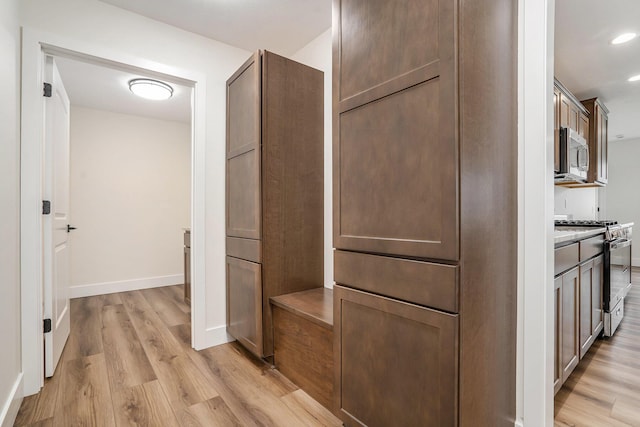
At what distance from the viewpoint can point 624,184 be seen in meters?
5.94

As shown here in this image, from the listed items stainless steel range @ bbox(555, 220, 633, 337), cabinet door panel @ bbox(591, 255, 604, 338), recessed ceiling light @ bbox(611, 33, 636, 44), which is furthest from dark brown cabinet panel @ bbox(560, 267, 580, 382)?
recessed ceiling light @ bbox(611, 33, 636, 44)

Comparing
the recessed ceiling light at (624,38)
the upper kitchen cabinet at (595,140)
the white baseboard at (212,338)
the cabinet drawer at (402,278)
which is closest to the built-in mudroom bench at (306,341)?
the cabinet drawer at (402,278)

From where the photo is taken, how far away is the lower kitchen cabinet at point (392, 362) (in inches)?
43.2

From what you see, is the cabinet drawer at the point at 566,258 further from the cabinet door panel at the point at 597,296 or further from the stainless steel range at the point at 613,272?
the stainless steel range at the point at 613,272

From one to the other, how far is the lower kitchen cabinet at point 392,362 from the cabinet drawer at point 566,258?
804mm

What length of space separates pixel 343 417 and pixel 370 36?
1719 mm

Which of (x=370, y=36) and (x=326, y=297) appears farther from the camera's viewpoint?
(x=326, y=297)

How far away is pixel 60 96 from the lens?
240 centimetres

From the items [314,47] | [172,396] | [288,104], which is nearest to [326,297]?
[172,396]

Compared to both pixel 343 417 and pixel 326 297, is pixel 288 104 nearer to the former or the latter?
pixel 326 297

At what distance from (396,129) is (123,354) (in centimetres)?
252

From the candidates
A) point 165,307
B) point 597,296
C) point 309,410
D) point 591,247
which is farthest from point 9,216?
point 597,296

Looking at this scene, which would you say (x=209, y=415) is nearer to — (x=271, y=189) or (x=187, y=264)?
(x=271, y=189)

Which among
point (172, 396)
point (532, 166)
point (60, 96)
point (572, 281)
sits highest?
point (60, 96)
